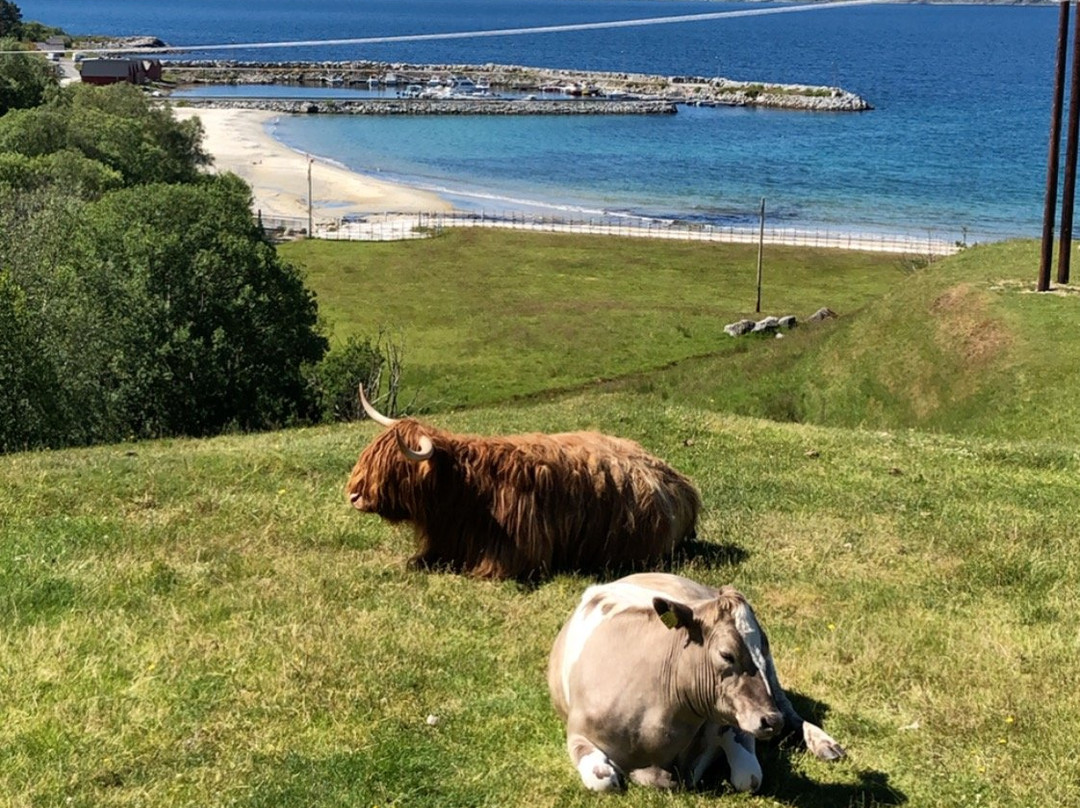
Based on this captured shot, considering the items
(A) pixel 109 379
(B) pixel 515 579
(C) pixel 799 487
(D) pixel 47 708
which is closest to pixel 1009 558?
(C) pixel 799 487

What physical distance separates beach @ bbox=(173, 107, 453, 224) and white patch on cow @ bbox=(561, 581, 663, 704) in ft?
253

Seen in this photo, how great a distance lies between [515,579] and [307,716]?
3.59m

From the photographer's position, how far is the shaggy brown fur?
11.3m

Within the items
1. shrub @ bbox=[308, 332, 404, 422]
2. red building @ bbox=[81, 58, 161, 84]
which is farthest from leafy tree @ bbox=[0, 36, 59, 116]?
red building @ bbox=[81, 58, 161, 84]

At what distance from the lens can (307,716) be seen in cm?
793

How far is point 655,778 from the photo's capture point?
22.6 feet

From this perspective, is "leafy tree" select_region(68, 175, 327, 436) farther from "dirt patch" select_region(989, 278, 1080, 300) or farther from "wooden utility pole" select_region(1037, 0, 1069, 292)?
"wooden utility pole" select_region(1037, 0, 1069, 292)

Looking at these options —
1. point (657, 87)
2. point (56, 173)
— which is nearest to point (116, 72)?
point (657, 87)

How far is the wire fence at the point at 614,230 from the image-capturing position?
76.2 metres

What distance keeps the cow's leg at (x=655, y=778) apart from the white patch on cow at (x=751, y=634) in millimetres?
897

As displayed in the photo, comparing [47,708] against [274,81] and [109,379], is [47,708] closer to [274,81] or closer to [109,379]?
[109,379]

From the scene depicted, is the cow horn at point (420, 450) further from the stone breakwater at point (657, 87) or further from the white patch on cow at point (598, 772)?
the stone breakwater at point (657, 87)

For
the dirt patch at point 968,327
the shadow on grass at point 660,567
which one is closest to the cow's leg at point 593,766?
the shadow on grass at point 660,567

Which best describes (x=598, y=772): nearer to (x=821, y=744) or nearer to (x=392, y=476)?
(x=821, y=744)
